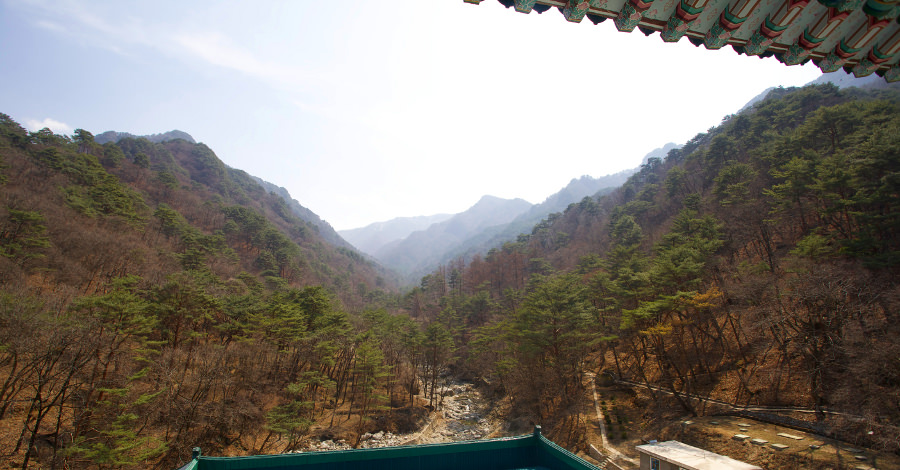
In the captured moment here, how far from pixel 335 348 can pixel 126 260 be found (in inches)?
683

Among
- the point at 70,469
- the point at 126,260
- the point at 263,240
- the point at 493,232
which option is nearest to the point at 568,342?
the point at 70,469

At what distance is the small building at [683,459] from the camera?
28.5ft

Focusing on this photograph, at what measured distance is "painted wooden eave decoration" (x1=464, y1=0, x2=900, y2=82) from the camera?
3061mm

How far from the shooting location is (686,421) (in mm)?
14539

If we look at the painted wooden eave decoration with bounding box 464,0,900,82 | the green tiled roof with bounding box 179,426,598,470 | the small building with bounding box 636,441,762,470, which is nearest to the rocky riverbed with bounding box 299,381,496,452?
the small building with bounding box 636,441,762,470

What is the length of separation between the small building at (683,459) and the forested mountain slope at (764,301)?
405 cm

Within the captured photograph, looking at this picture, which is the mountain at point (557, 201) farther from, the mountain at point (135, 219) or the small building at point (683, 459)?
the small building at point (683, 459)

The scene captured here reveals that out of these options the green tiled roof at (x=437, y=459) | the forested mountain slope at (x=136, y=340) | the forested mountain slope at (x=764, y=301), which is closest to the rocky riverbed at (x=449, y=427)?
the forested mountain slope at (x=136, y=340)

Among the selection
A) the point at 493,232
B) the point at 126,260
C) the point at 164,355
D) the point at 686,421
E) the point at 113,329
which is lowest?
the point at 686,421

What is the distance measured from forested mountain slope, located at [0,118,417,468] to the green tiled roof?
9463mm

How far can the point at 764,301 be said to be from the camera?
14.2 m

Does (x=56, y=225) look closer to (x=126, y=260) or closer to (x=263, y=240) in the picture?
(x=126, y=260)

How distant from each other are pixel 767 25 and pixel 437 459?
840 centimetres

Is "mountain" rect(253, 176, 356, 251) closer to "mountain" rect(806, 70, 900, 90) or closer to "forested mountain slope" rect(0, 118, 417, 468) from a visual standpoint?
"forested mountain slope" rect(0, 118, 417, 468)
